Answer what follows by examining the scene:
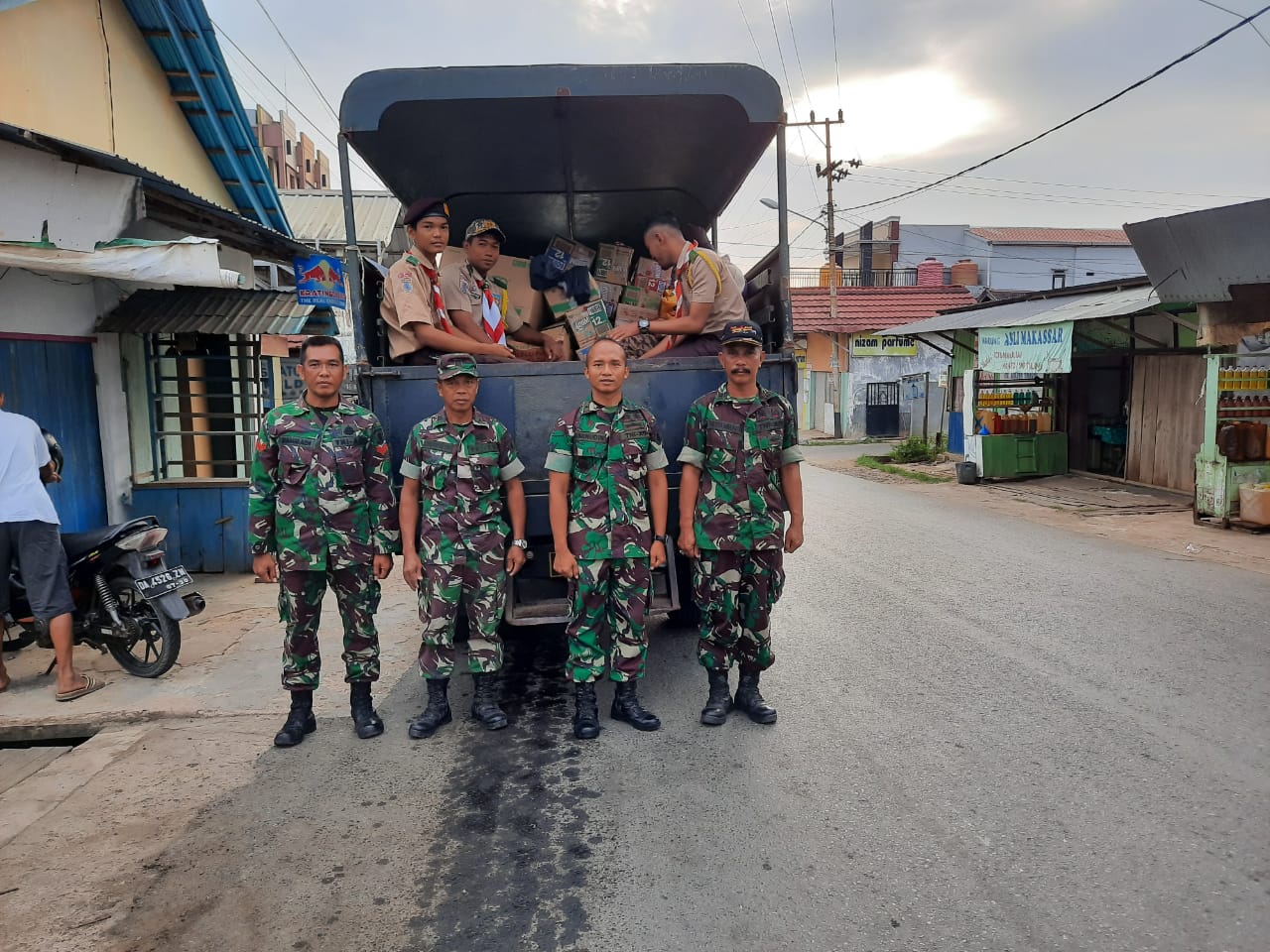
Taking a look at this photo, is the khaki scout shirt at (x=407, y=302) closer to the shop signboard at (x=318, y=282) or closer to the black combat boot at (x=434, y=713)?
the black combat boot at (x=434, y=713)

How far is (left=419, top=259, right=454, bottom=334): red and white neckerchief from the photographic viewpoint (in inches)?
→ 176

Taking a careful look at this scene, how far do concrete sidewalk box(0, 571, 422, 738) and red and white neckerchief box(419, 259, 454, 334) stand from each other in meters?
2.02

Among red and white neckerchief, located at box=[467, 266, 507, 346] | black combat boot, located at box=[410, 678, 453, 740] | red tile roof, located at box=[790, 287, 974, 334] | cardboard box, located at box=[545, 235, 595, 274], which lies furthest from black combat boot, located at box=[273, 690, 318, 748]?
red tile roof, located at box=[790, 287, 974, 334]

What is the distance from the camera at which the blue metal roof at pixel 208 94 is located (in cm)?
802

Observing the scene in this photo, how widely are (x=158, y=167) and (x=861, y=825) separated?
28.2 feet

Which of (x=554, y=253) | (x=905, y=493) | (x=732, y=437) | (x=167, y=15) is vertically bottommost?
(x=905, y=493)

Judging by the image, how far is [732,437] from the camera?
13.0ft

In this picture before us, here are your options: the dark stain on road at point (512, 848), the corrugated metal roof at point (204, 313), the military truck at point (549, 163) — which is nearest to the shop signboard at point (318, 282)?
the corrugated metal roof at point (204, 313)

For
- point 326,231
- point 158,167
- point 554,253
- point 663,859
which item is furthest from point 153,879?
point 326,231

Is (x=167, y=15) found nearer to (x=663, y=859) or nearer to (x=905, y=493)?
(x=663, y=859)

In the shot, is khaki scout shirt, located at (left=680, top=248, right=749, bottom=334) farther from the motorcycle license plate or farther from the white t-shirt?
the white t-shirt

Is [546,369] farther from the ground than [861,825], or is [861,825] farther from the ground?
[546,369]

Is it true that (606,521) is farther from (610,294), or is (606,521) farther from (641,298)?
(610,294)

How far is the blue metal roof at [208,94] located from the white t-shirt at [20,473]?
514 centimetres
